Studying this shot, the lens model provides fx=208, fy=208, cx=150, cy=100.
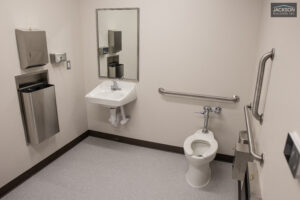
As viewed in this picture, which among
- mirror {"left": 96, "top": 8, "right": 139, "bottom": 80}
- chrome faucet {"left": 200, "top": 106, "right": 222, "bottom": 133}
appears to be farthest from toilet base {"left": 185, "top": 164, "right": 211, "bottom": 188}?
mirror {"left": 96, "top": 8, "right": 139, "bottom": 80}

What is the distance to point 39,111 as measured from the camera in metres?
2.21

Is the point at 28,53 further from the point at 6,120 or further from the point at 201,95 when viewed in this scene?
the point at 201,95

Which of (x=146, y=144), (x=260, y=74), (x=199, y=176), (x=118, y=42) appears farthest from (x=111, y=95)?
(x=260, y=74)

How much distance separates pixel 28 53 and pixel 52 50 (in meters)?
0.41

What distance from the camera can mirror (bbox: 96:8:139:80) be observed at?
8.38 feet

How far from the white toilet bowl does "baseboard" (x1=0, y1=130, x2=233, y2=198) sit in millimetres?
426

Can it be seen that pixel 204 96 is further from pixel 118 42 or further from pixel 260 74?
pixel 118 42

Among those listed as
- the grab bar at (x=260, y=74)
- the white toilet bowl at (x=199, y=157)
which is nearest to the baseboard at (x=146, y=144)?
the white toilet bowl at (x=199, y=157)

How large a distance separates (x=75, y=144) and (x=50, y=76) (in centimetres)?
109

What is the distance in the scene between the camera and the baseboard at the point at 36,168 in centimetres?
207

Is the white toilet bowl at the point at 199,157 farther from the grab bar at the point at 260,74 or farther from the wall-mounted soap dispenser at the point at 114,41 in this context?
the wall-mounted soap dispenser at the point at 114,41

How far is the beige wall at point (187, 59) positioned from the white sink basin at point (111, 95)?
129mm

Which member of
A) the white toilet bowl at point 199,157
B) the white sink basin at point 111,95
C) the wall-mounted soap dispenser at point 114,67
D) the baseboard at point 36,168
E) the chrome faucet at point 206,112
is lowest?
the baseboard at point 36,168

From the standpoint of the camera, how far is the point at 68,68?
2.67 meters
